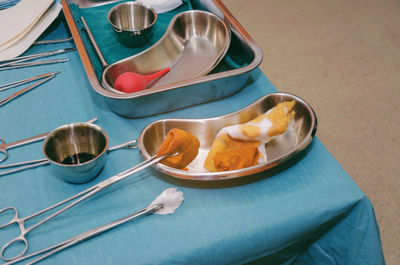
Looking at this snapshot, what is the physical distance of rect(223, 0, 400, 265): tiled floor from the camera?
1.24 meters

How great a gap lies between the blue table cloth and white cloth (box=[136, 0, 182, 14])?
38 cm

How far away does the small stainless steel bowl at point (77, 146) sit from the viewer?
558 mm

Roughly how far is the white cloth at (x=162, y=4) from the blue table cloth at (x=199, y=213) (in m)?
0.38

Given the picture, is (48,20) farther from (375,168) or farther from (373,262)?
(375,168)

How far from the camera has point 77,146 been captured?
603 mm

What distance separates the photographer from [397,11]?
2.00 metres

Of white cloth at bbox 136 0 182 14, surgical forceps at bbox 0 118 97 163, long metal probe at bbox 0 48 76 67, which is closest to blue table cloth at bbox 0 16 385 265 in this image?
surgical forceps at bbox 0 118 97 163

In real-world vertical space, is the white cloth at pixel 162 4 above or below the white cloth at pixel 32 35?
above

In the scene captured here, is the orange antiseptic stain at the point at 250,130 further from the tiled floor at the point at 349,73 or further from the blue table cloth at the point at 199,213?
the tiled floor at the point at 349,73

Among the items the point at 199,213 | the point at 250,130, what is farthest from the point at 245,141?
the point at 199,213

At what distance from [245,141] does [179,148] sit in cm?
11

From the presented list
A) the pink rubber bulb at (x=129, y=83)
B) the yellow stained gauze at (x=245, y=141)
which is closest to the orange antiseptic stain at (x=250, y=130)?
the yellow stained gauze at (x=245, y=141)

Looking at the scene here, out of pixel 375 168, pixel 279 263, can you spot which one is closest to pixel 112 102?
pixel 279 263

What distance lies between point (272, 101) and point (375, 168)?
0.78 meters
